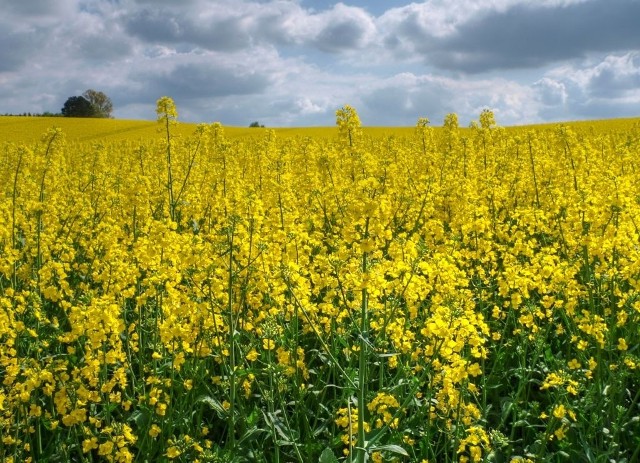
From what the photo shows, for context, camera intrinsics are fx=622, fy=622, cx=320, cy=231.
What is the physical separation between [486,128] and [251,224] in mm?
8237

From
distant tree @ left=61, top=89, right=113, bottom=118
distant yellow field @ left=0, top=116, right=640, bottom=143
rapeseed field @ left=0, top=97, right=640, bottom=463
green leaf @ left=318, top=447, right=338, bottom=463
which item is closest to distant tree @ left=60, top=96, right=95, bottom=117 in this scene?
distant tree @ left=61, top=89, right=113, bottom=118

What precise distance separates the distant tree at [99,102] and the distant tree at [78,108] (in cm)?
46

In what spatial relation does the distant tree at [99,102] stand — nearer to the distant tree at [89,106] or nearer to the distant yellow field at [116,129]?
the distant tree at [89,106]

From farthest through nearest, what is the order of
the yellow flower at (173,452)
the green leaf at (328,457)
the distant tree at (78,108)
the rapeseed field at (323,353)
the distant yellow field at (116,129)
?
the distant tree at (78,108) → the distant yellow field at (116,129) → the rapeseed field at (323,353) → the yellow flower at (173,452) → the green leaf at (328,457)

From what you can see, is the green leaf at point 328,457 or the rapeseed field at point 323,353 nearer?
the green leaf at point 328,457

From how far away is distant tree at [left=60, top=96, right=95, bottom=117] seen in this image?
70.8m

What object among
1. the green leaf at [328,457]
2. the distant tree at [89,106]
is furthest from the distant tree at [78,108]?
the green leaf at [328,457]

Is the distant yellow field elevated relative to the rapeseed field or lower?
elevated

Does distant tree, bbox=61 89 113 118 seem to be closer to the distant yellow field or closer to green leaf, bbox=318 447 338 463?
the distant yellow field

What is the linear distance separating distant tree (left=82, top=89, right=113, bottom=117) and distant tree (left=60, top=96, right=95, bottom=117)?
458 millimetres

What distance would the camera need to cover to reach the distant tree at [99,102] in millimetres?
71312

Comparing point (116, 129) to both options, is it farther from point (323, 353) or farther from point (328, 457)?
point (328, 457)

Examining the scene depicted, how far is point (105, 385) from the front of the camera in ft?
12.9

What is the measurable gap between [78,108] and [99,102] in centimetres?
247
